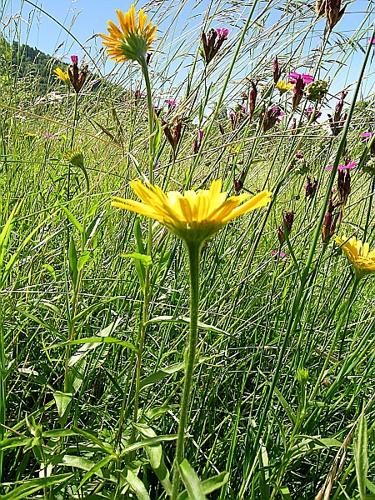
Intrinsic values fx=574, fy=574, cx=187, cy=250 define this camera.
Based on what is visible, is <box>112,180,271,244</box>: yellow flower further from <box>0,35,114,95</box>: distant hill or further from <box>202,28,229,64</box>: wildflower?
<box>0,35,114,95</box>: distant hill

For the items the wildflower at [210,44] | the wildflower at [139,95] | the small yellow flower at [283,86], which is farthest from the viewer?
the wildflower at [139,95]

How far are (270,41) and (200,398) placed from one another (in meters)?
0.76

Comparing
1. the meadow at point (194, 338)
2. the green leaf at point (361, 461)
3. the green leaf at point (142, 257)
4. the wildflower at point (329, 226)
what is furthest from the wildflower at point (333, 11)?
the green leaf at point (361, 461)

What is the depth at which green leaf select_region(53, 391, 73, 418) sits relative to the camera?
0.67 metres

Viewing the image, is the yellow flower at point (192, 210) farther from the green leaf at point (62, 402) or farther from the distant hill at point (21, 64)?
the distant hill at point (21, 64)

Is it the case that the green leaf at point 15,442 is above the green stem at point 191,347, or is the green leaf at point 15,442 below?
below

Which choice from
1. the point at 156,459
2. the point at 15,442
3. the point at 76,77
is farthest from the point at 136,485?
the point at 76,77

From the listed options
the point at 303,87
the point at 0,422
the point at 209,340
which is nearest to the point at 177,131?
the point at 303,87

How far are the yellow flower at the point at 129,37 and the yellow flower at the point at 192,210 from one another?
0.39m

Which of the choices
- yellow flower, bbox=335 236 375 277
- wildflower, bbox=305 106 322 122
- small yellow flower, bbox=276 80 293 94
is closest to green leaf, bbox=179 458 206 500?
yellow flower, bbox=335 236 375 277

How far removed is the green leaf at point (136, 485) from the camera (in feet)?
1.90

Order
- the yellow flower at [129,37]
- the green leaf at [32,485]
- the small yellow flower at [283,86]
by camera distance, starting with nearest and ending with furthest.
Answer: the green leaf at [32,485], the yellow flower at [129,37], the small yellow flower at [283,86]

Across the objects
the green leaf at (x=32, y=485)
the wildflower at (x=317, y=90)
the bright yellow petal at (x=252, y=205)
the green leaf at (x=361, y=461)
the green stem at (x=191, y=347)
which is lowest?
the green leaf at (x=32, y=485)

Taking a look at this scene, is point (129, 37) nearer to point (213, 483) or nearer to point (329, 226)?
point (329, 226)
